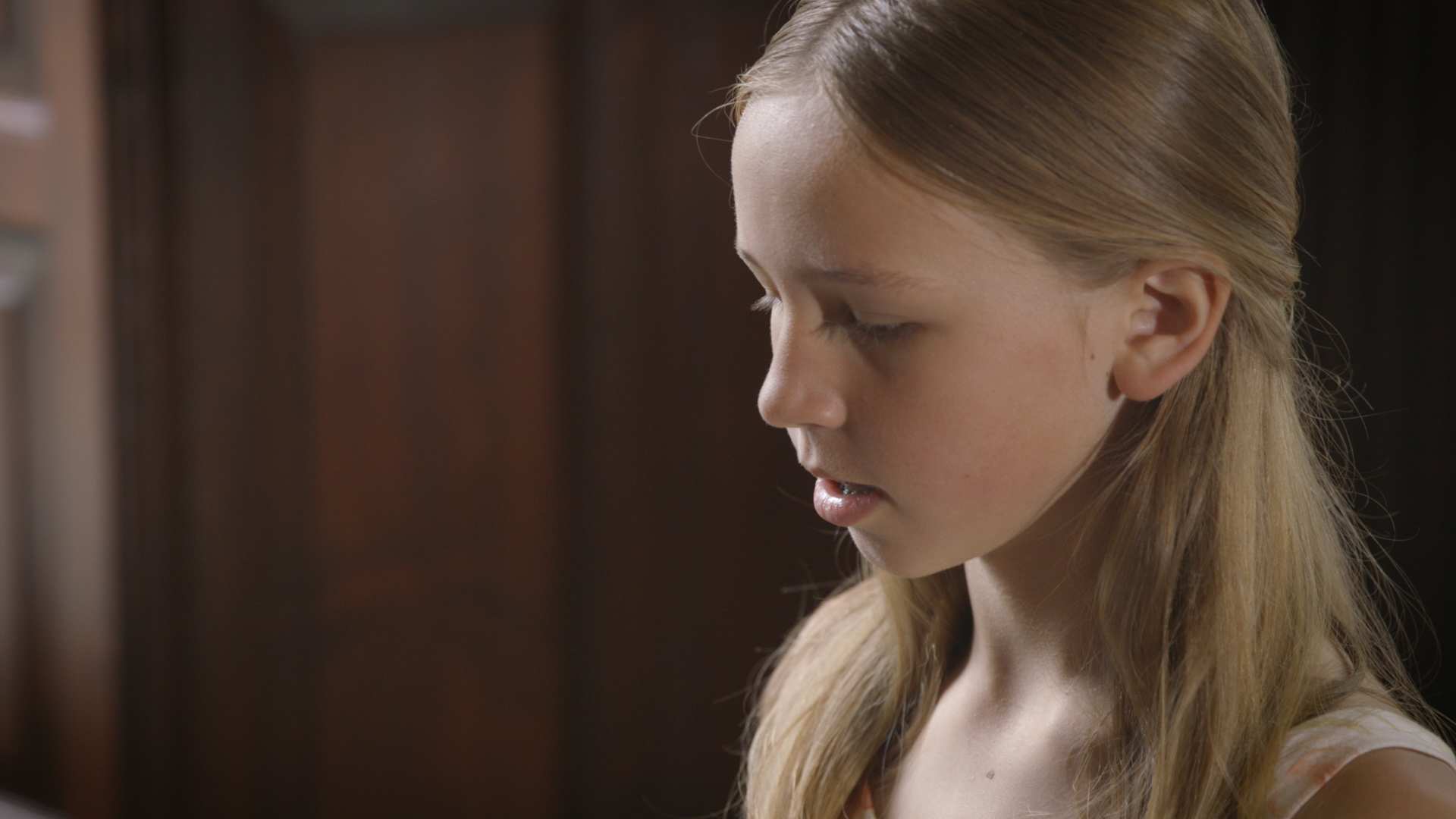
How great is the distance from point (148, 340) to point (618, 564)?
722 mm

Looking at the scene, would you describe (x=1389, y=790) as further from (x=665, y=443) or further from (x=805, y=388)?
(x=665, y=443)

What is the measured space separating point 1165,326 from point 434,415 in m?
1.31

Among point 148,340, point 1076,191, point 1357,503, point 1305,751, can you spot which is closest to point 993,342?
point 1076,191

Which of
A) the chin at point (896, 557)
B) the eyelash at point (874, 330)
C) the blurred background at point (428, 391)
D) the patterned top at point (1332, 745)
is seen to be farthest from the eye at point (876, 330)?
the blurred background at point (428, 391)

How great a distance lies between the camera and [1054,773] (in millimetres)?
712

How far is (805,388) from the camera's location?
636 millimetres

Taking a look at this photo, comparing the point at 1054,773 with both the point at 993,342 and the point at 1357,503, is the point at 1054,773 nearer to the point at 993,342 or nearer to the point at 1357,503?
the point at 993,342

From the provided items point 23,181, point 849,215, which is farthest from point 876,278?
point 23,181

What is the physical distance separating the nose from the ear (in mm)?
144

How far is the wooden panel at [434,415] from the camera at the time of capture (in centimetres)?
169

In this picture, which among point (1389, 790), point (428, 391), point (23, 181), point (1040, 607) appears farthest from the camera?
point (428, 391)

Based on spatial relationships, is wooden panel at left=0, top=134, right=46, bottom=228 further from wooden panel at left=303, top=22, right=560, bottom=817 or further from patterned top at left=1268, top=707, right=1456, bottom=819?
patterned top at left=1268, top=707, right=1456, bottom=819

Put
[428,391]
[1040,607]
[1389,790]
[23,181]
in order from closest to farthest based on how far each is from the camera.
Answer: [1389,790] → [1040,607] → [23,181] → [428,391]

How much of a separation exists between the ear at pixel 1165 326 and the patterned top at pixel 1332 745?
184mm
